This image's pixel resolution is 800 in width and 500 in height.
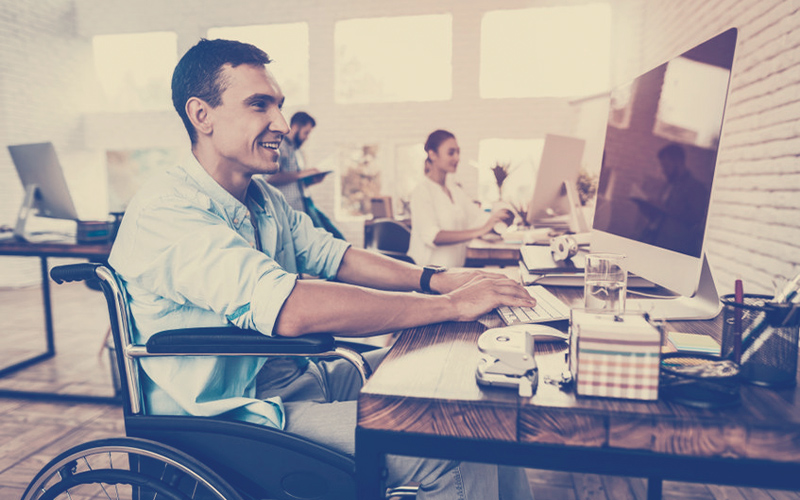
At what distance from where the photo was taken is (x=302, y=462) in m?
0.91

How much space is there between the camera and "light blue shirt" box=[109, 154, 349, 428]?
3.13 feet

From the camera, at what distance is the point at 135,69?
7312 mm

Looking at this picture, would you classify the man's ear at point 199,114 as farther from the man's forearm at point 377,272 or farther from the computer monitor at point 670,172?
the computer monitor at point 670,172

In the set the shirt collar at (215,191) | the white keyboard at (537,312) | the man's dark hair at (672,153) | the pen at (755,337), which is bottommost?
the white keyboard at (537,312)

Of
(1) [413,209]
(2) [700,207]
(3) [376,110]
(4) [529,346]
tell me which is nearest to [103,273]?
(4) [529,346]

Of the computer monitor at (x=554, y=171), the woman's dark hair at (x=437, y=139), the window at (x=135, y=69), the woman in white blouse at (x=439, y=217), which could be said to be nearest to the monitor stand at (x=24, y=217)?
the woman in white blouse at (x=439, y=217)

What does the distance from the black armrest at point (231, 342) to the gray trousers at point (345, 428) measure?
0.65ft

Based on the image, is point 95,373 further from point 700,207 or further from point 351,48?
point 351,48

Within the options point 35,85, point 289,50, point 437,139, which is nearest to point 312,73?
point 289,50

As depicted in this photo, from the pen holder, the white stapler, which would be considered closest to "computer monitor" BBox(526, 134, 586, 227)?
the pen holder

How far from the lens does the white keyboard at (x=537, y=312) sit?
989mm

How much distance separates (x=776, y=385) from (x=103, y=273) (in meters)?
1.06

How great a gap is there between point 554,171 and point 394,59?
4592mm

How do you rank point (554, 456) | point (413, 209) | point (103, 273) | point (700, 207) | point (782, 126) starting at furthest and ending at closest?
point (413, 209) → point (782, 126) → point (103, 273) → point (700, 207) → point (554, 456)
